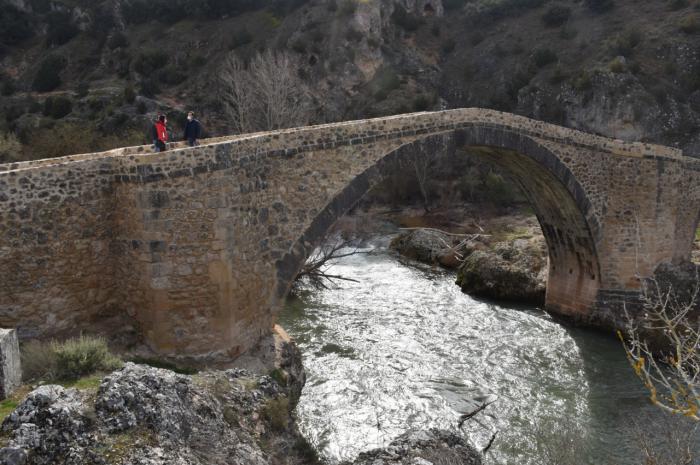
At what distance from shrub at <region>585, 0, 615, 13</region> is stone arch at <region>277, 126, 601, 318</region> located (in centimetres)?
3434

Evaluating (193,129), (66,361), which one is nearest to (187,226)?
(193,129)

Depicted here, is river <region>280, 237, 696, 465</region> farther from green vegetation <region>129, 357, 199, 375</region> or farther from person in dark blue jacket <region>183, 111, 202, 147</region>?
person in dark blue jacket <region>183, 111, 202, 147</region>

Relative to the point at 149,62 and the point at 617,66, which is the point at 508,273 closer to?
the point at 617,66

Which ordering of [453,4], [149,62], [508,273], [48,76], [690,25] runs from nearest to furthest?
1. [508,273]
2. [690,25]
3. [48,76]
4. [149,62]
5. [453,4]

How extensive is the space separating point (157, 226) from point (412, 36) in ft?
150

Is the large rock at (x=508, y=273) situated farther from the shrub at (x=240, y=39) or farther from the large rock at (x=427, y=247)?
the shrub at (x=240, y=39)

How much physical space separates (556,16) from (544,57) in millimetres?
6749

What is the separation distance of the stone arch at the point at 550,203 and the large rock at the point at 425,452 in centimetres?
448

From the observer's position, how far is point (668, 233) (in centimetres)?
1762

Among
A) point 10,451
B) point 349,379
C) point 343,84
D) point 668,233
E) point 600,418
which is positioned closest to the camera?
point 10,451

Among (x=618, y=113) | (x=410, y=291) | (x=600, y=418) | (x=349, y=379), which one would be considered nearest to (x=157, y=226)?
(x=349, y=379)

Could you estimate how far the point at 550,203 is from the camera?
18516mm

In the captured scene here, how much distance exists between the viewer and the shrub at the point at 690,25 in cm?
3806

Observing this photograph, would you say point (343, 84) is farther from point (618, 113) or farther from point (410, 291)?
point (410, 291)
